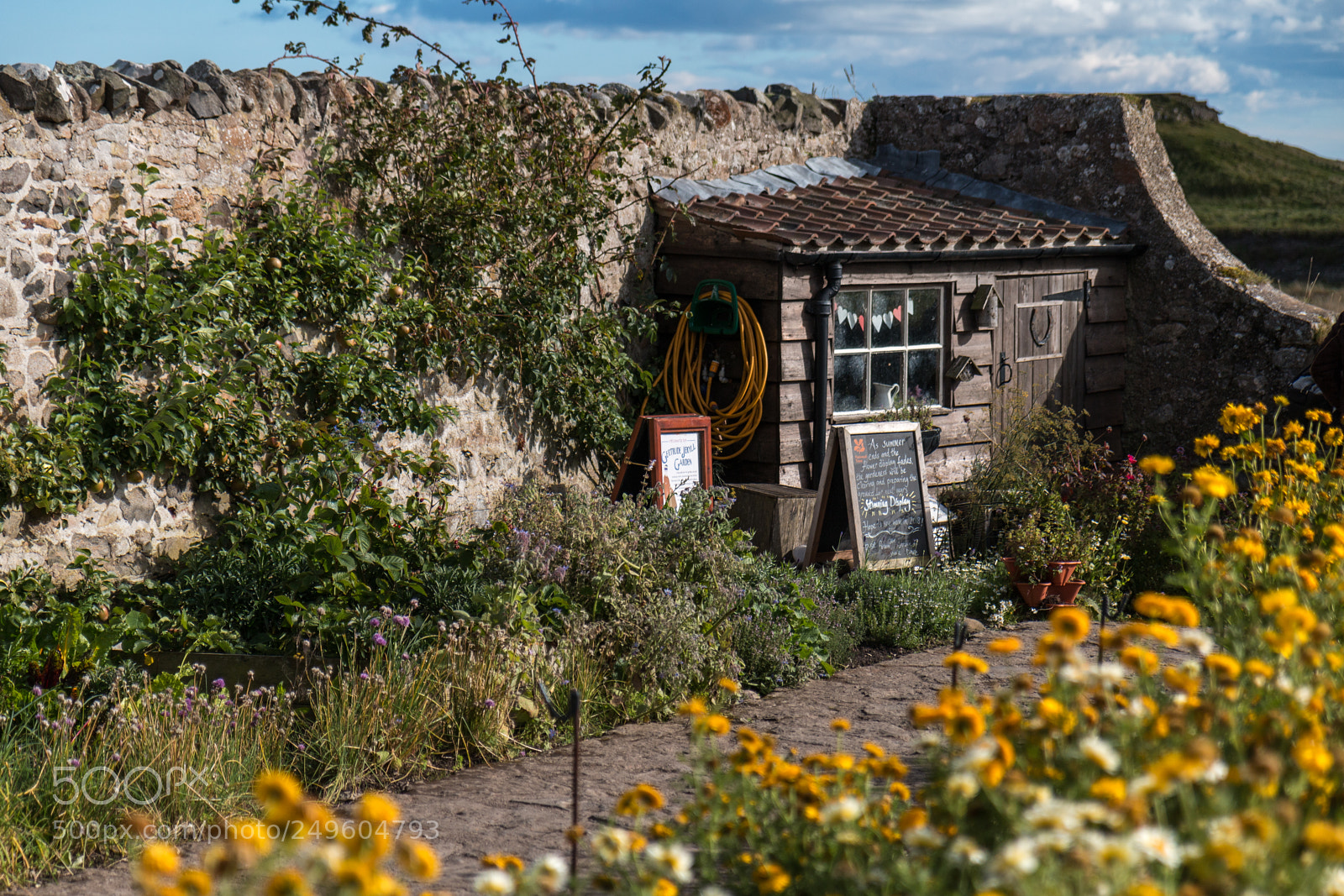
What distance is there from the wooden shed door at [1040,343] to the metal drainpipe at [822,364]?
1.72 metres

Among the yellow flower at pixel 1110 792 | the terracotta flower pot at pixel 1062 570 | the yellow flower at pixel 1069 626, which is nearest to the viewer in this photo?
the yellow flower at pixel 1110 792

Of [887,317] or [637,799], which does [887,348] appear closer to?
[887,317]

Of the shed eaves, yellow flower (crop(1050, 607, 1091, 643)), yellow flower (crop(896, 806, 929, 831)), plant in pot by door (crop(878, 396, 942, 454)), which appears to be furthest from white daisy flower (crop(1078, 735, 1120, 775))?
plant in pot by door (crop(878, 396, 942, 454))

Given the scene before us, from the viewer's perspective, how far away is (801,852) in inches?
89.0

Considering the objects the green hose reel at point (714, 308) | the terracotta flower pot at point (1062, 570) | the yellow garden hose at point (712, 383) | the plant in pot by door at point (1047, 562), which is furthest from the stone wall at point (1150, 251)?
the yellow garden hose at point (712, 383)

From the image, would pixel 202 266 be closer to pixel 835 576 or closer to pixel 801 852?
pixel 835 576

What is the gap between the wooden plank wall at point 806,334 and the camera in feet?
23.6

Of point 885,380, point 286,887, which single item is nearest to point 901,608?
point 885,380

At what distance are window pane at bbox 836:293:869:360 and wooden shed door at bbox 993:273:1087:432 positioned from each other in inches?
50.9

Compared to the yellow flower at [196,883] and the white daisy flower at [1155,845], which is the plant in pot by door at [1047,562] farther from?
the yellow flower at [196,883]

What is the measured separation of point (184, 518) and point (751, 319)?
360 cm

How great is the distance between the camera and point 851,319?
24.8 ft

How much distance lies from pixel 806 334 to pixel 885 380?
2.91ft

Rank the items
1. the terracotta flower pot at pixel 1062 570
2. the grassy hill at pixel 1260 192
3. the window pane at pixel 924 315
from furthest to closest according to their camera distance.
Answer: the grassy hill at pixel 1260 192 → the window pane at pixel 924 315 → the terracotta flower pot at pixel 1062 570
